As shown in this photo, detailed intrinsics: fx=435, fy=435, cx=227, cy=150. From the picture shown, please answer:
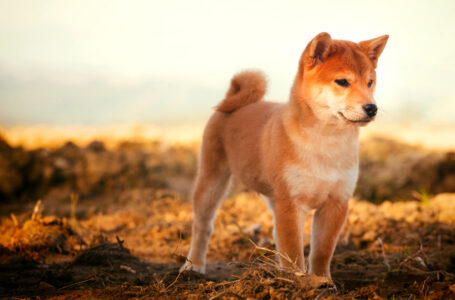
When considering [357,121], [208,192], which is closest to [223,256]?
[208,192]

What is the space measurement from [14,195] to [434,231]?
6949mm

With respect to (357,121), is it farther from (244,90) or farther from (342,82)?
(244,90)

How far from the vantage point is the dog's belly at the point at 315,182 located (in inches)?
148

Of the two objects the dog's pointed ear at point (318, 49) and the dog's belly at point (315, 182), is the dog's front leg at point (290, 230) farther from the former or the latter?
the dog's pointed ear at point (318, 49)

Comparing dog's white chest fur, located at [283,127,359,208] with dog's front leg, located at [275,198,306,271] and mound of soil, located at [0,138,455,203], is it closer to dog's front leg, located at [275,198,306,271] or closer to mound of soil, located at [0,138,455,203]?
dog's front leg, located at [275,198,306,271]

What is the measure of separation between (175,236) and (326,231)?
2.62 m

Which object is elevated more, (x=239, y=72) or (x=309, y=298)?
(x=239, y=72)

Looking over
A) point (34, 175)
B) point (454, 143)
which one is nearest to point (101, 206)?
point (34, 175)

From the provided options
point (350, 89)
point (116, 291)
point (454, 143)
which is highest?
point (350, 89)

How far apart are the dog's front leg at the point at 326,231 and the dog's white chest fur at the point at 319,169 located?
0.57 feet

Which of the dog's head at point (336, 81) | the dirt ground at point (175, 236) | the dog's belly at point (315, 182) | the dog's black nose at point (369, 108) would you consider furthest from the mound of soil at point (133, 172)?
the dog's black nose at point (369, 108)

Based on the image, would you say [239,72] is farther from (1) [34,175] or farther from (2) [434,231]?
(1) [34,175]

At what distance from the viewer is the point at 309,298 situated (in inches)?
110

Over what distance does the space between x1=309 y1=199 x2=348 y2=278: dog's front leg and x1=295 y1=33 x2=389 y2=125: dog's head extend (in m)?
0.80
